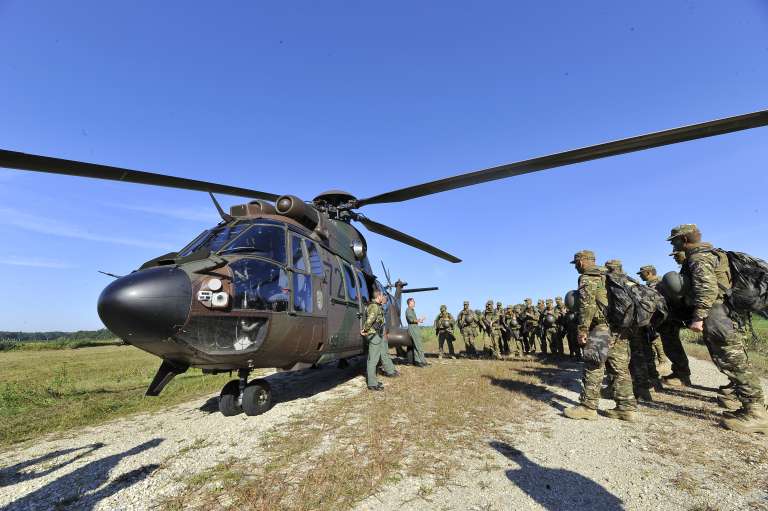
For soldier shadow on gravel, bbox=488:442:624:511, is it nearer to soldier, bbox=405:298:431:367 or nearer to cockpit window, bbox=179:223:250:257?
cockpit window, bbox=179:223:250:257

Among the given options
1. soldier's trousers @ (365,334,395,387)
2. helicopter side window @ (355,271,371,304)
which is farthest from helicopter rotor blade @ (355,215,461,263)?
soldier's trousers @ (365,334,395,387)

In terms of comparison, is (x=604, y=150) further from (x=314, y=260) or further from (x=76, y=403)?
(x=76, y=403)

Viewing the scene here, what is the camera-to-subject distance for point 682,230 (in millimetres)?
4828

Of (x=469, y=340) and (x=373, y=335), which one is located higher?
(x=373, y=335)

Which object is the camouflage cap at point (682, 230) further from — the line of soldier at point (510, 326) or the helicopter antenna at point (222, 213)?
the line of soldier at point (510, 326)

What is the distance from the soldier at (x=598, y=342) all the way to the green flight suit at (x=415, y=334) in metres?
5.62

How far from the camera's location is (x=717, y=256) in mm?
4625

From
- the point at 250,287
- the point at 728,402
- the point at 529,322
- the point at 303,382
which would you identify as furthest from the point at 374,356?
the point at 529,322

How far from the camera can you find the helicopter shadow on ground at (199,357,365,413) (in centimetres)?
631

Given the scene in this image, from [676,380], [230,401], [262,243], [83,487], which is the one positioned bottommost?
[676,380]

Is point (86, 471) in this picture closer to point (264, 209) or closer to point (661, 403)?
point (264, 209)

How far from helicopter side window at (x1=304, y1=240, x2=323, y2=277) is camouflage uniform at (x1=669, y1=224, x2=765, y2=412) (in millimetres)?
5258

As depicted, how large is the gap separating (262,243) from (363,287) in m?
3.41

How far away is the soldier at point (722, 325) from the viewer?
13.2 feet
